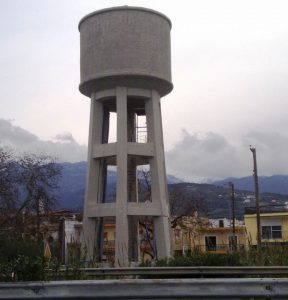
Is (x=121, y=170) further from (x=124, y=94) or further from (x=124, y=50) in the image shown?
(x=124, y=50)

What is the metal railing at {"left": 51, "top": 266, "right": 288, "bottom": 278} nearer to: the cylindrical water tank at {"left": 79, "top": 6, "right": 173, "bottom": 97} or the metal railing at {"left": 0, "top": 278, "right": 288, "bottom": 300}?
the metal railing at {"left": 0, "top": 278, "right": 288, "bottom": 300}

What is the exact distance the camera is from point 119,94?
1018 inches

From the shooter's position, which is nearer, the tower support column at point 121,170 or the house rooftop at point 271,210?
the tower support column at point 121,170

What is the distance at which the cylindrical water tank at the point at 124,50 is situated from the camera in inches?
995

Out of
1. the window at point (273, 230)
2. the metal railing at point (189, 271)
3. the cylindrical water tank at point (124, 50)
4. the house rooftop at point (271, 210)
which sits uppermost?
the cylindrical water tank at point (124, 50)

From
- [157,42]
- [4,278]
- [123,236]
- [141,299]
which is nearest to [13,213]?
[123,236]

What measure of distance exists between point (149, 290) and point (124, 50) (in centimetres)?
2151

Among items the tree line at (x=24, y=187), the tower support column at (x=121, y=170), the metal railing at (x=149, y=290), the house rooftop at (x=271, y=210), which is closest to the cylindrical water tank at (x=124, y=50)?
the tower support column at (x=121, y=170)

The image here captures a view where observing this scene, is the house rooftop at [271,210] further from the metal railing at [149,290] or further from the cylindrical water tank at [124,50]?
the metal railing at [149,290]

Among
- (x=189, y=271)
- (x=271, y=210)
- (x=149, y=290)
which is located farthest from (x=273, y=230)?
(x=149, y=290)

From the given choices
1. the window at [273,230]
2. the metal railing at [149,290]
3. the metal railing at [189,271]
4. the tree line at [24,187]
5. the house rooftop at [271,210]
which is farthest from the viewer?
the house rooftop at [271,210]

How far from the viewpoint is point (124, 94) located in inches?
1016

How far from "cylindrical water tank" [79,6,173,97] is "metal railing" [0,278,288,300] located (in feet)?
68.5

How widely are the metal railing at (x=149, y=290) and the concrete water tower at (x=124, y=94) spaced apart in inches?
787
